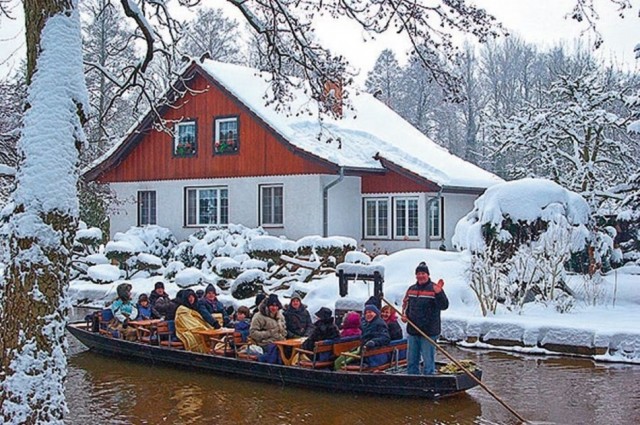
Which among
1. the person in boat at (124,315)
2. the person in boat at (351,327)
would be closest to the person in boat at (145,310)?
the person in boat at (124,315)

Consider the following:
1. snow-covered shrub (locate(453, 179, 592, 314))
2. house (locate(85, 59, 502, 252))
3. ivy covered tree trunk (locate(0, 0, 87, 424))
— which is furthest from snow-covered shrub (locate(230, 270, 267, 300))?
ivy covered tree trunk (locate(0, 0, 87, 424))

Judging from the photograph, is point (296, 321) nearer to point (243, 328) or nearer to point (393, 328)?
point (243, 328)

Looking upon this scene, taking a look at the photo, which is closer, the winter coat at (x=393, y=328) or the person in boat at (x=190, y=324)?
the winter coat at (x=393, y=328)

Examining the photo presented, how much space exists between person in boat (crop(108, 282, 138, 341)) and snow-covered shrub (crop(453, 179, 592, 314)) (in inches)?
270

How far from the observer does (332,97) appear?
1069 cm

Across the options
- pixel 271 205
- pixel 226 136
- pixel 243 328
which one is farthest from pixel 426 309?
pixel 226 136

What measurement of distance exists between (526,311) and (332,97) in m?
9.16

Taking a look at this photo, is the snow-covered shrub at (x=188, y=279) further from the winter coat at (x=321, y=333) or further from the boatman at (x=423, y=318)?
the boatman at (x=423, y=318)

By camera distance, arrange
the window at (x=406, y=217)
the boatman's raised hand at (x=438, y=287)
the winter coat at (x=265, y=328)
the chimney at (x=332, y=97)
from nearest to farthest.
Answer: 1. the chimney at (x=332, y=97)
2. the boatman's raised hand at (x=438, y=287)
3. the winter coat at (x=265, y=328)
4. the window at (x=406, y=217)

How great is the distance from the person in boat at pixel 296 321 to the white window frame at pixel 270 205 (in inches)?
571

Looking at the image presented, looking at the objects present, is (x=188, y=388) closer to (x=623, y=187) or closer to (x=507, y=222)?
(x=507, y=222)

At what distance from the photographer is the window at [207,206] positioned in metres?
30.5

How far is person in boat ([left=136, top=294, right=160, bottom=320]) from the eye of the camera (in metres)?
16.7

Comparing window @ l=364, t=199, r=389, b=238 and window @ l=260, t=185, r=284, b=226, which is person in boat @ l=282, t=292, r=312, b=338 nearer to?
window @ l=260, t=185, r=284, b=226
